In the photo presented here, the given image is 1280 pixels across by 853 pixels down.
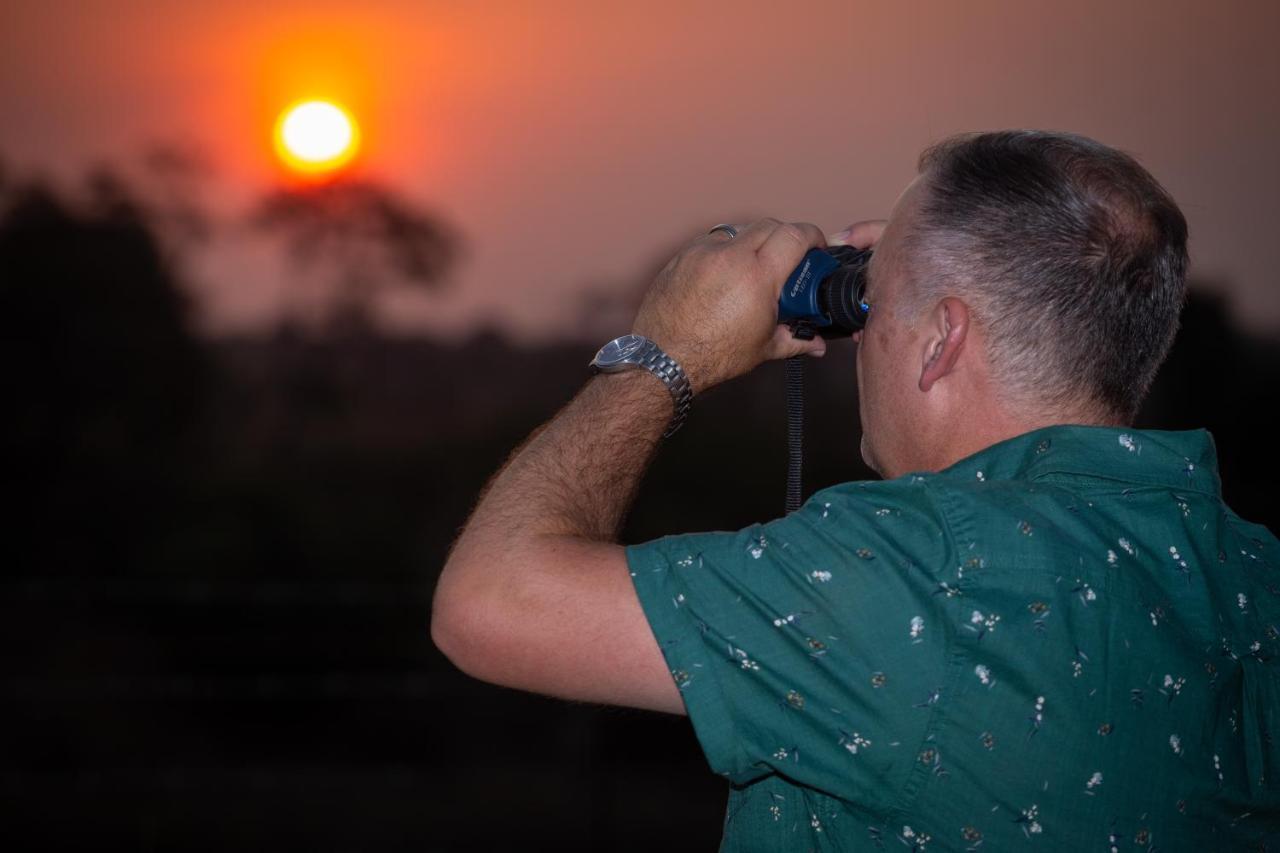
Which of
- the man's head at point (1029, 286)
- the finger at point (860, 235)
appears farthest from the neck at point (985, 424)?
the finger at point (860, 235)

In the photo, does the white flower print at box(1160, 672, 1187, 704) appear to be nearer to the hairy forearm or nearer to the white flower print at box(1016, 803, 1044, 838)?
the white flower print at box(1016, 803, 1044, 838)

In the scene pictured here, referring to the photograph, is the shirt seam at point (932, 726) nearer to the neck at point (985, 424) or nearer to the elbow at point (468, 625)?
the neck at point (985, 424)

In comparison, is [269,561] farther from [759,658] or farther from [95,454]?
[759,658]

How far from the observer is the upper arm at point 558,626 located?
81cm

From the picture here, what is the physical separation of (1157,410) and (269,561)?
4912 mm

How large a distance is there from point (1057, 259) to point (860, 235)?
0.28m

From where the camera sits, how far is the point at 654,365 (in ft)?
3.36

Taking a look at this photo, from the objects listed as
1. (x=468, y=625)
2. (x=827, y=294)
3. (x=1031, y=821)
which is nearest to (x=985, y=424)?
(x=827, y=294)

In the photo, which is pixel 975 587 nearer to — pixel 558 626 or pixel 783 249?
pixel 558 626

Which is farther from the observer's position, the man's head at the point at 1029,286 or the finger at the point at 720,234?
the finger at the point at 720,234

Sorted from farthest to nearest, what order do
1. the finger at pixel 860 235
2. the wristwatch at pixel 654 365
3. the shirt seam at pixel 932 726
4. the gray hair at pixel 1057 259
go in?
the finger at pixel 860 235 < the wristwatch at pixel 654 365 < the gray hair at pixel 1057 259 < the shirt seam at pixel 932 726

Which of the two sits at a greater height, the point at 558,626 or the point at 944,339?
the point at 944,339

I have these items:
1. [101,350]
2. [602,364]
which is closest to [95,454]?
[101,350]

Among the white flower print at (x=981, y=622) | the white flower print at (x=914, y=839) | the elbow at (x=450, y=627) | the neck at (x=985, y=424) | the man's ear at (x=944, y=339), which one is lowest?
the white flower print at (x=914, y=839)
